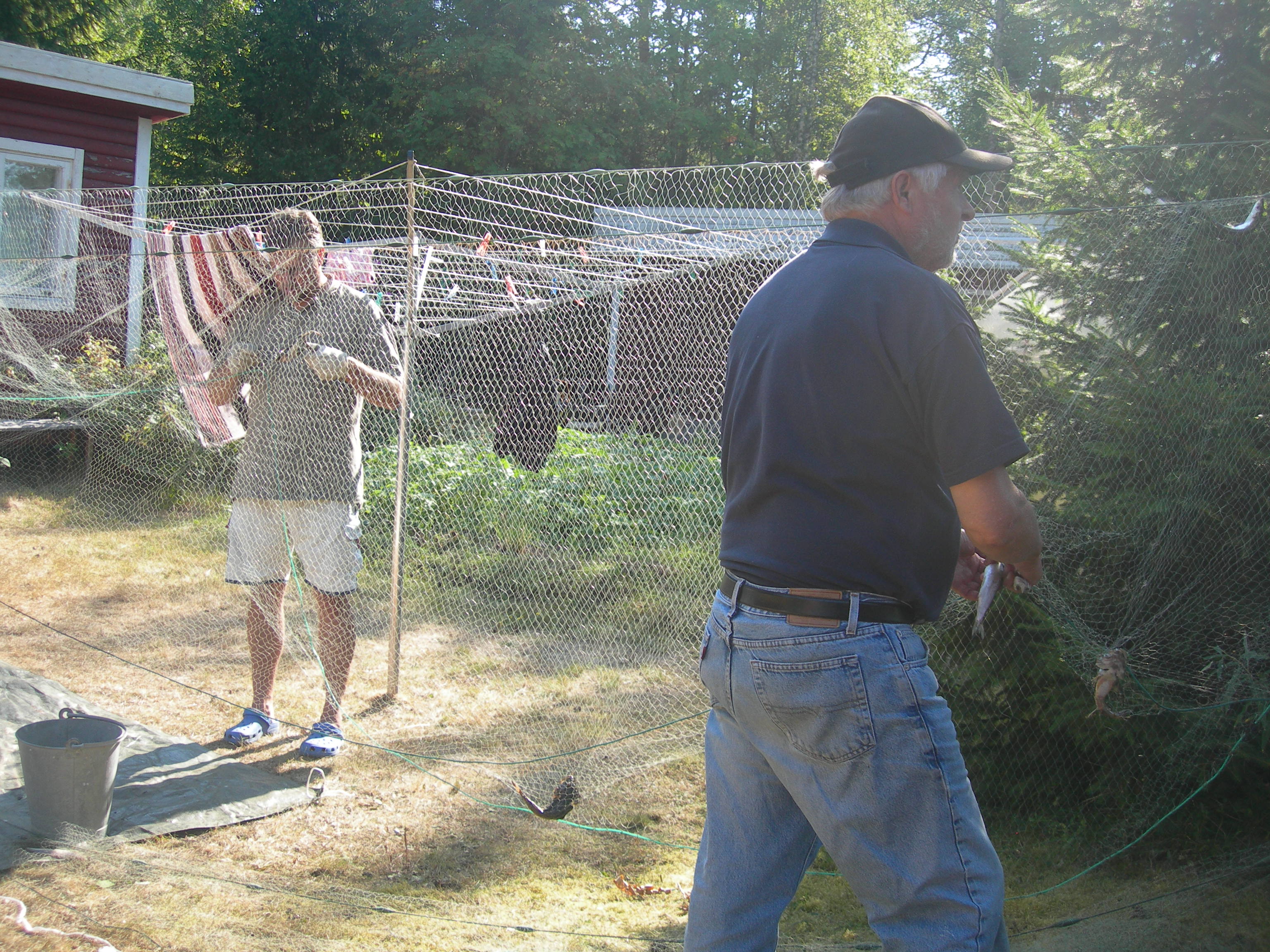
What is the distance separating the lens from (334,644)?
353 centimetres

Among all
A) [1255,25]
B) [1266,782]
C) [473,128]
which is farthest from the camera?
[473,128]

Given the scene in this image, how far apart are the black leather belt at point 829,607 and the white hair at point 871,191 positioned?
0.63 metres

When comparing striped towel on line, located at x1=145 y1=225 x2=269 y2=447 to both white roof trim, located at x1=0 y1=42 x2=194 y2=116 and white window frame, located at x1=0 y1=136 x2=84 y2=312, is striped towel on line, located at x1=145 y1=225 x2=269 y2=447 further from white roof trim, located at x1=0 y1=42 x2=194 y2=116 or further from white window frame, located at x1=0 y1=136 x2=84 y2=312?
white roof trim, located at x1=0 y1=42 x2=194 y2=116

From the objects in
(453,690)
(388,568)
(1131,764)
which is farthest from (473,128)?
(1131,764)

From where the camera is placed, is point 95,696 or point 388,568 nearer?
point 95,696

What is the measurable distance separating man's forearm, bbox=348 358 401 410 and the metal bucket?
135 cm

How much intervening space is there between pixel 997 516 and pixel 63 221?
6810 millimetres

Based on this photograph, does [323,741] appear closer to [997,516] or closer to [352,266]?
[352,266]

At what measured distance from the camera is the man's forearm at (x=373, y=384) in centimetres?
339

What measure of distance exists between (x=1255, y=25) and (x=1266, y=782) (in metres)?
2.26

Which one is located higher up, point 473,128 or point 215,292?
point 473,128

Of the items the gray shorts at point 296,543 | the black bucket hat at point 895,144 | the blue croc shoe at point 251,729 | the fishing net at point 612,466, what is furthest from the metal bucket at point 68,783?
the black bucket hat at point 895,144

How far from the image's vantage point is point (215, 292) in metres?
4.16

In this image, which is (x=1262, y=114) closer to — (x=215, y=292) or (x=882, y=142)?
(x=882, y=142)
